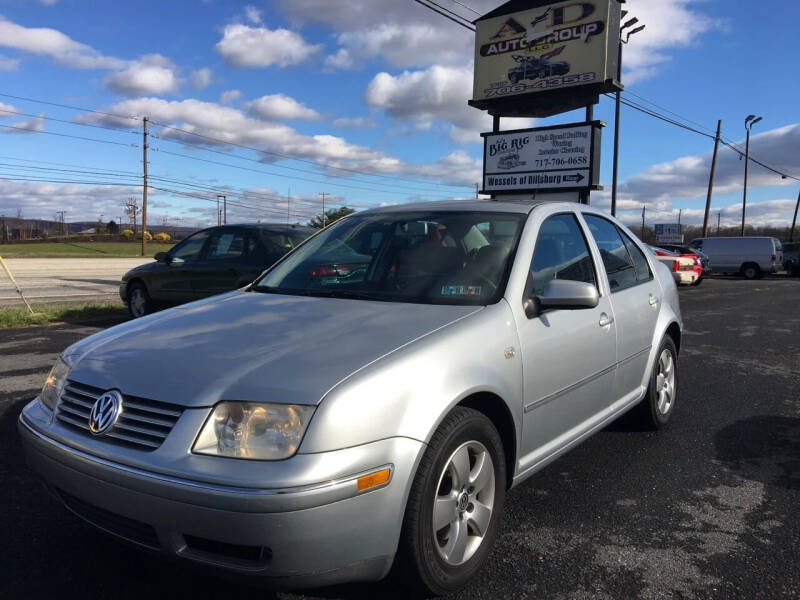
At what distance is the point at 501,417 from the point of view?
2.77 m

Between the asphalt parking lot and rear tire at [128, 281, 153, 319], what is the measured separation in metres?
4.85

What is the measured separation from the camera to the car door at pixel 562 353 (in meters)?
2.95

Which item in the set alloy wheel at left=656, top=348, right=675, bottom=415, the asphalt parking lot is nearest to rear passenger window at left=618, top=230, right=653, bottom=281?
alloy wheel at left=656, top=348, right=675, bottom=415

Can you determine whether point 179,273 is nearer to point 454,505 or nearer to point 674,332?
point 674,332

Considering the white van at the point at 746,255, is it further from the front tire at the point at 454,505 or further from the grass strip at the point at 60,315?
the front tire at the point at 454,505

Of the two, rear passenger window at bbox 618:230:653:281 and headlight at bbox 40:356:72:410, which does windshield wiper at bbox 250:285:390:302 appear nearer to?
headlight at bbox 40:356:72:410

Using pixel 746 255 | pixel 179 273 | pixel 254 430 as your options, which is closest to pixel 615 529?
pixel 254 430

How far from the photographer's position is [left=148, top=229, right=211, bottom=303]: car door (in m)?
9.52

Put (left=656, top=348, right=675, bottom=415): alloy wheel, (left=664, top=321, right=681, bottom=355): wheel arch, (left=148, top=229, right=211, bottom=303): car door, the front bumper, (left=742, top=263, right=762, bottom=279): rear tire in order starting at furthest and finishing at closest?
1. (left=742, top=263, right=762, bottom=279): rear tire
2. (left=148, top=229, right=211, bottom=303): car door
3. (left=664, top=321, right=681, bottom=355): wheel arch
4. (left=656, top=348, right=675, bottom=415): alloy wheel
5. the front bumper

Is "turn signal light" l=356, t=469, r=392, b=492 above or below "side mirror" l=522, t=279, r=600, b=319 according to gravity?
below

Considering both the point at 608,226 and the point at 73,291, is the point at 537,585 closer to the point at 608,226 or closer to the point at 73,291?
the point at 608,226

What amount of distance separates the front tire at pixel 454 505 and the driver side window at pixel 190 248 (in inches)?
308

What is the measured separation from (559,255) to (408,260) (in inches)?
33.4

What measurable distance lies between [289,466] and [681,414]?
4097 mm
